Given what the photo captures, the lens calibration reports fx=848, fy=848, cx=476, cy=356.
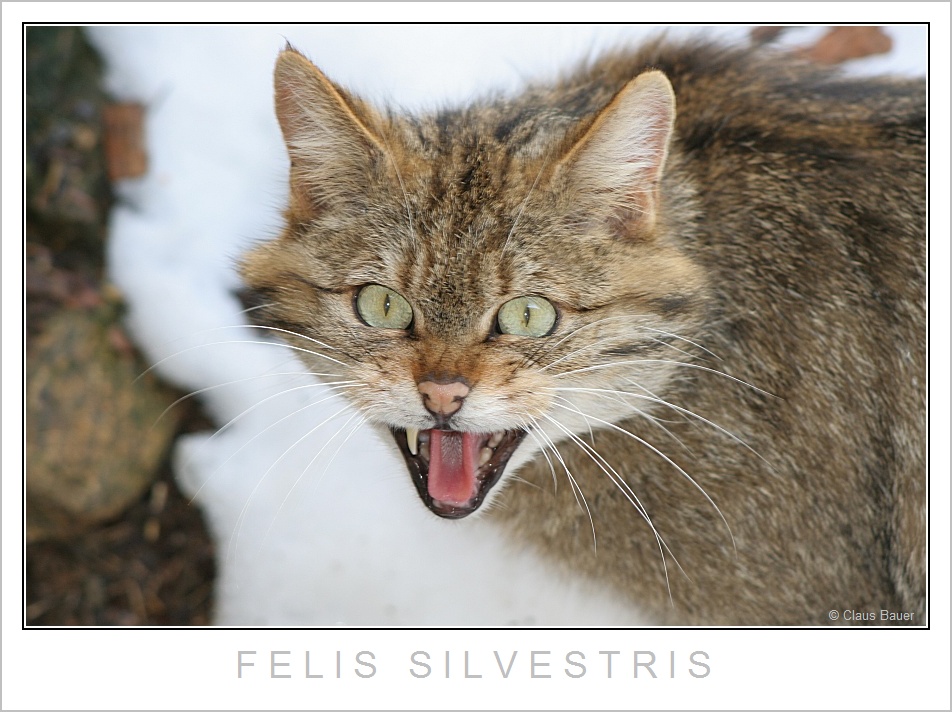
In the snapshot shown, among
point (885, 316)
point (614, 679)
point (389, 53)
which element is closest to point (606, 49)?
point (389, 53)

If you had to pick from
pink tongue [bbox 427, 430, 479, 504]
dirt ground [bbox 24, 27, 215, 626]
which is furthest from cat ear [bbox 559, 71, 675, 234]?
dirt ground [bbox 24, 27, 215, 626]

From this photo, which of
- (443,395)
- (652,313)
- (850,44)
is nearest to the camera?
(443,395)

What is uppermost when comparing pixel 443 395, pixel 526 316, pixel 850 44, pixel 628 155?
pixel 850 44

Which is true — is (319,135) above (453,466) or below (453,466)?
above

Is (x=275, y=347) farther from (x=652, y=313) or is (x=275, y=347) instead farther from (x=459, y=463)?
(x=652, y=313)

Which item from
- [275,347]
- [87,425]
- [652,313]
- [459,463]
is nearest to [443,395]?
[459,463]

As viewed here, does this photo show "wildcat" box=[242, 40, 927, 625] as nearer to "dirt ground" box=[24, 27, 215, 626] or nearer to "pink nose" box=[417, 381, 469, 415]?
"pink nose" box=[417, 381, 469, 415]

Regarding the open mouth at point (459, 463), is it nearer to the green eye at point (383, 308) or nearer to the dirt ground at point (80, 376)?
the green eye at point (383, 308)
